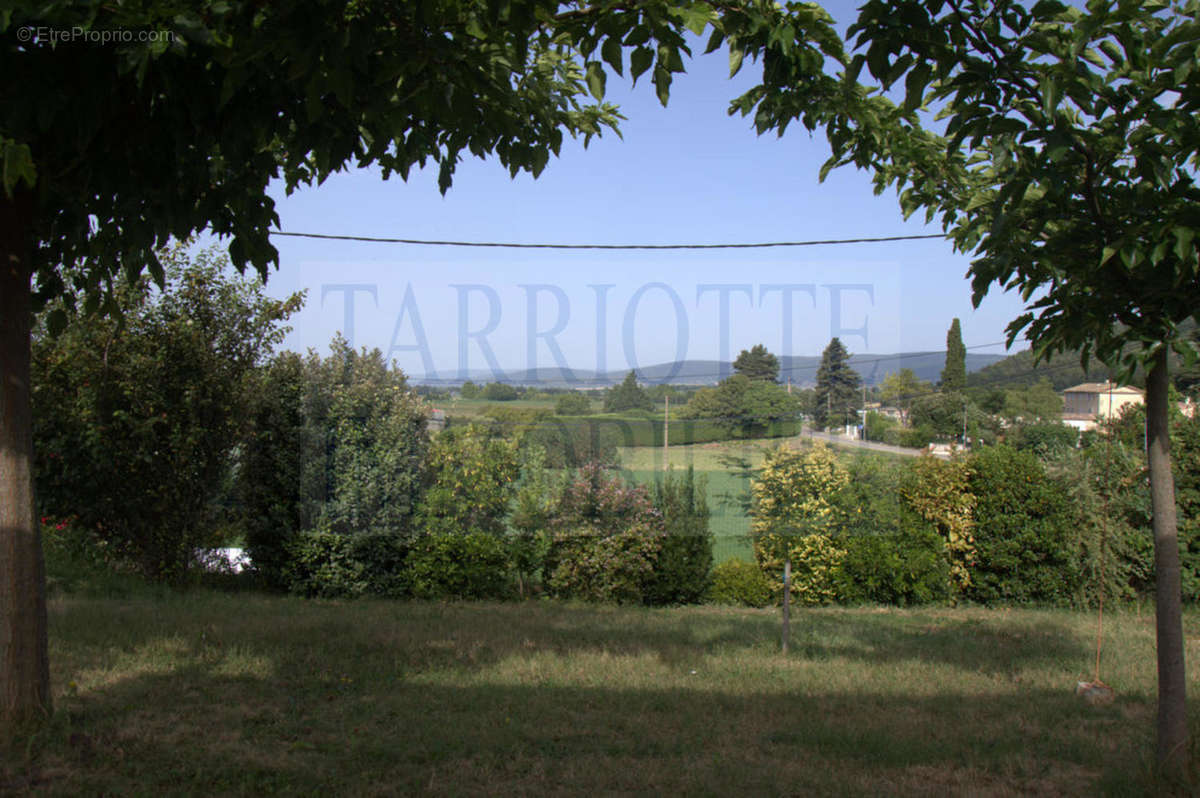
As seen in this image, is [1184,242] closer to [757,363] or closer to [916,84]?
[916,84]

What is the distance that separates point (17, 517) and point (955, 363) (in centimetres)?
4787

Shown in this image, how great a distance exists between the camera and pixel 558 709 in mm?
5406

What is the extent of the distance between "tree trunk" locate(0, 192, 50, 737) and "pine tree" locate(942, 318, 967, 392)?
150 ft

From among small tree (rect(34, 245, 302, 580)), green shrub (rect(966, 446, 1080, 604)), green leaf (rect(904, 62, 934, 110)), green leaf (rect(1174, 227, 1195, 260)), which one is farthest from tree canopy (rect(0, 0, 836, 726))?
green shrub (rect(966, 446, 1080, 604))

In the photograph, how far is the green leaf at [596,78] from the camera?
336 cm

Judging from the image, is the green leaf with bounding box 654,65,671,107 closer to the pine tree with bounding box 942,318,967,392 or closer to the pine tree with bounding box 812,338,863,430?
the pine tree with bounding box 812,338,863,430

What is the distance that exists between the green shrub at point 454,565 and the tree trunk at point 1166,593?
8.68 meters

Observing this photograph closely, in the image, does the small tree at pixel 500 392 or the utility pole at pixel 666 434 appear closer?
the utility pole at pixel 666 434

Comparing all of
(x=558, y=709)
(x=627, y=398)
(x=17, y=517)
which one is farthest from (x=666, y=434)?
(x=17, y=517)

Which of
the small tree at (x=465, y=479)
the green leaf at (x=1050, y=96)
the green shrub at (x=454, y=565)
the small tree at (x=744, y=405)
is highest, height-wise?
the green leaf at (x=1050, y=96)

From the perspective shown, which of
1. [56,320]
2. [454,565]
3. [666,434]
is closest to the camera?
[56,320]

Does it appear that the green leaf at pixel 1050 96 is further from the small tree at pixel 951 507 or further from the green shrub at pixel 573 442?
the small tree at pixel 951 507

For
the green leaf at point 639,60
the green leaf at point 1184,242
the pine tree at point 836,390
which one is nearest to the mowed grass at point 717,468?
the pine tree at point 836,390

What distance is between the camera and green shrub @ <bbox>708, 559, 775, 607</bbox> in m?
12.0
